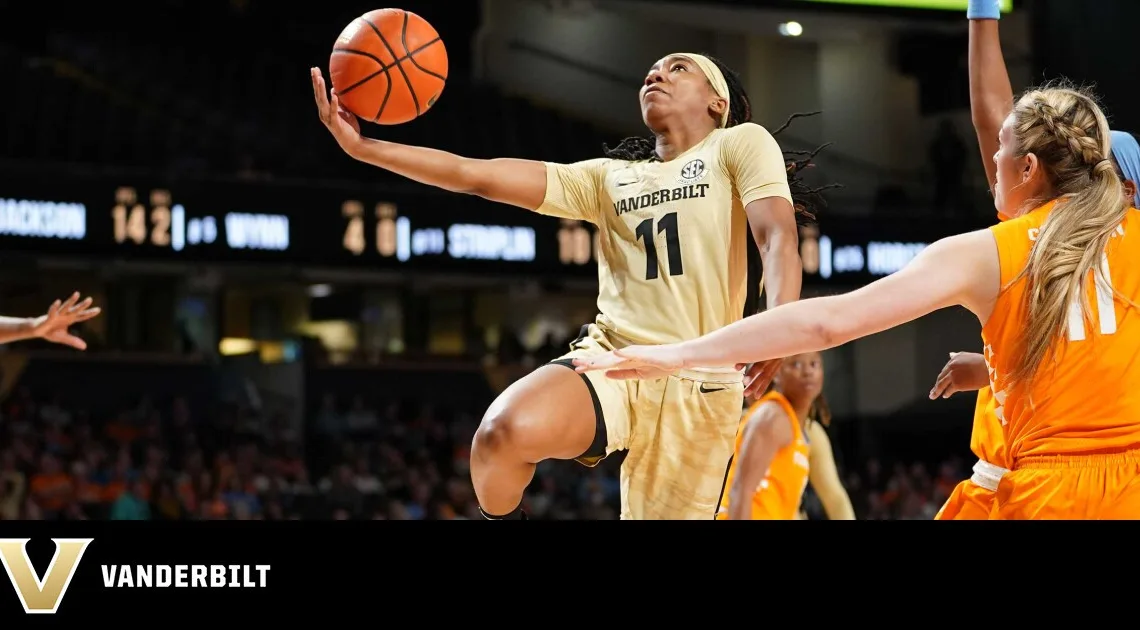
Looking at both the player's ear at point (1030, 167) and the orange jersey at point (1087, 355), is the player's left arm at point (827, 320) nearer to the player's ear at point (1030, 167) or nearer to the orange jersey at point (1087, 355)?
the orange jersey at point (1087, 355)

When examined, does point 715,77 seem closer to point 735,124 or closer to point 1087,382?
point 735,124

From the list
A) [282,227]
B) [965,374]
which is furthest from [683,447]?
[282,227]

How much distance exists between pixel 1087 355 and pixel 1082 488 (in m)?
0.26

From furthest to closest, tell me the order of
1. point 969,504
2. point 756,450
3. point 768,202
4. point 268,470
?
point 268,470
point 756,450
point 768,202
point 969,504

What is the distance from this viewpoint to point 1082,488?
2650 mm

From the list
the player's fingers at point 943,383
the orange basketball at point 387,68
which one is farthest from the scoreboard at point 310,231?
the player's fingers at point 943,383

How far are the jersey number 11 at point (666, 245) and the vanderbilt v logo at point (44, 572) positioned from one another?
79.9 inches

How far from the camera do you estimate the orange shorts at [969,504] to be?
2895mm

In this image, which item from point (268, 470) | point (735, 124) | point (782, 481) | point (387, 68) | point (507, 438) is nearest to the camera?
point (507, 438)

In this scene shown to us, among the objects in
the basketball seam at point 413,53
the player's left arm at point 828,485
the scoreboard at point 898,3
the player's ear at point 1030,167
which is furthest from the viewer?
the scoreboard at point 898,3

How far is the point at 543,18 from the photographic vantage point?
1678cm

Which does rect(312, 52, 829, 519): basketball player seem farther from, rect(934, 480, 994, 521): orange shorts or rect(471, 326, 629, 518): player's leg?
rect(934, 480, 994, 521): orange shorts

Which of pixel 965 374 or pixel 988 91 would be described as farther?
pixel 988 91

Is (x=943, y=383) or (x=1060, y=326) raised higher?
(x=1060, y=326)
